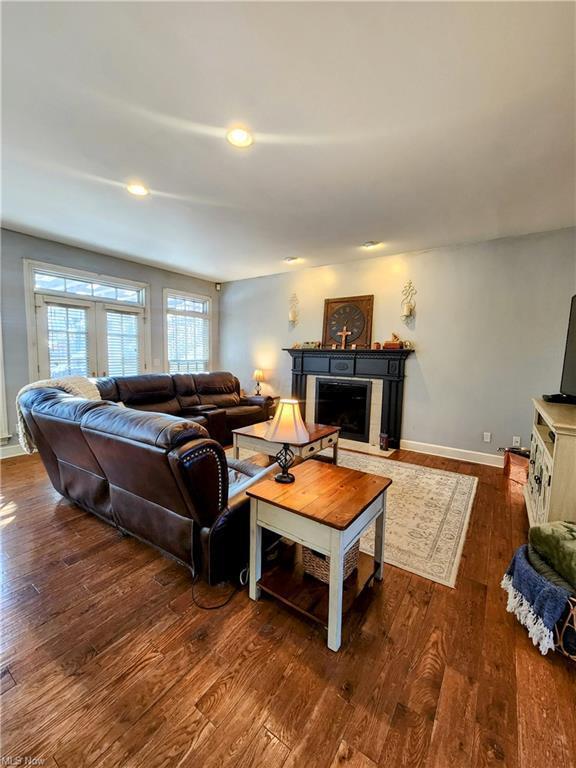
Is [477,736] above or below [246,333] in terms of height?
below

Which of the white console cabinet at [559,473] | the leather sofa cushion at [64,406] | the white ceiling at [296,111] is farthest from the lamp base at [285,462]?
the white ceiling at [296,111]

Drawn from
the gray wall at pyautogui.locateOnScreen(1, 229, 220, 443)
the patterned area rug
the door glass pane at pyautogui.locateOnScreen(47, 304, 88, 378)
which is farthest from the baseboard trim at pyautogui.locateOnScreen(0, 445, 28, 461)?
the patterned area rug

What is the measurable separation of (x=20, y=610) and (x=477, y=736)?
2.09 metres

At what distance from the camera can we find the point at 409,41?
137 centimetres

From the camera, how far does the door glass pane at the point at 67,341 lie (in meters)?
4.16

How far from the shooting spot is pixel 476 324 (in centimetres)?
382

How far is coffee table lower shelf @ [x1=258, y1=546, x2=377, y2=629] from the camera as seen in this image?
4.89 feet

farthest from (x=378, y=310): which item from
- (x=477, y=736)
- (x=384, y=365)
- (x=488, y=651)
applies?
(x=477, y=736)

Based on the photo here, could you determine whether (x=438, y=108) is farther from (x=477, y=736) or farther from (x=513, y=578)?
(x=477, y=736)

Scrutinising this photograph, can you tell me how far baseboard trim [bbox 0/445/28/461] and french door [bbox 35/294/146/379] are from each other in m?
0.94

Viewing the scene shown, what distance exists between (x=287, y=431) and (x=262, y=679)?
1.03 m

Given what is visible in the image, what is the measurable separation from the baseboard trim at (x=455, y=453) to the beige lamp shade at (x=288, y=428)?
316 cm

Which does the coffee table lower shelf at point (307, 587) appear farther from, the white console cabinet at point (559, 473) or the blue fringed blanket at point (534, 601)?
the white console cabinet at point (559, 473)

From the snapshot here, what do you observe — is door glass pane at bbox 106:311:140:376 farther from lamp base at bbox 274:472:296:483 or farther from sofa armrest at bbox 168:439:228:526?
lamp base at bbox 274:472:296:483
